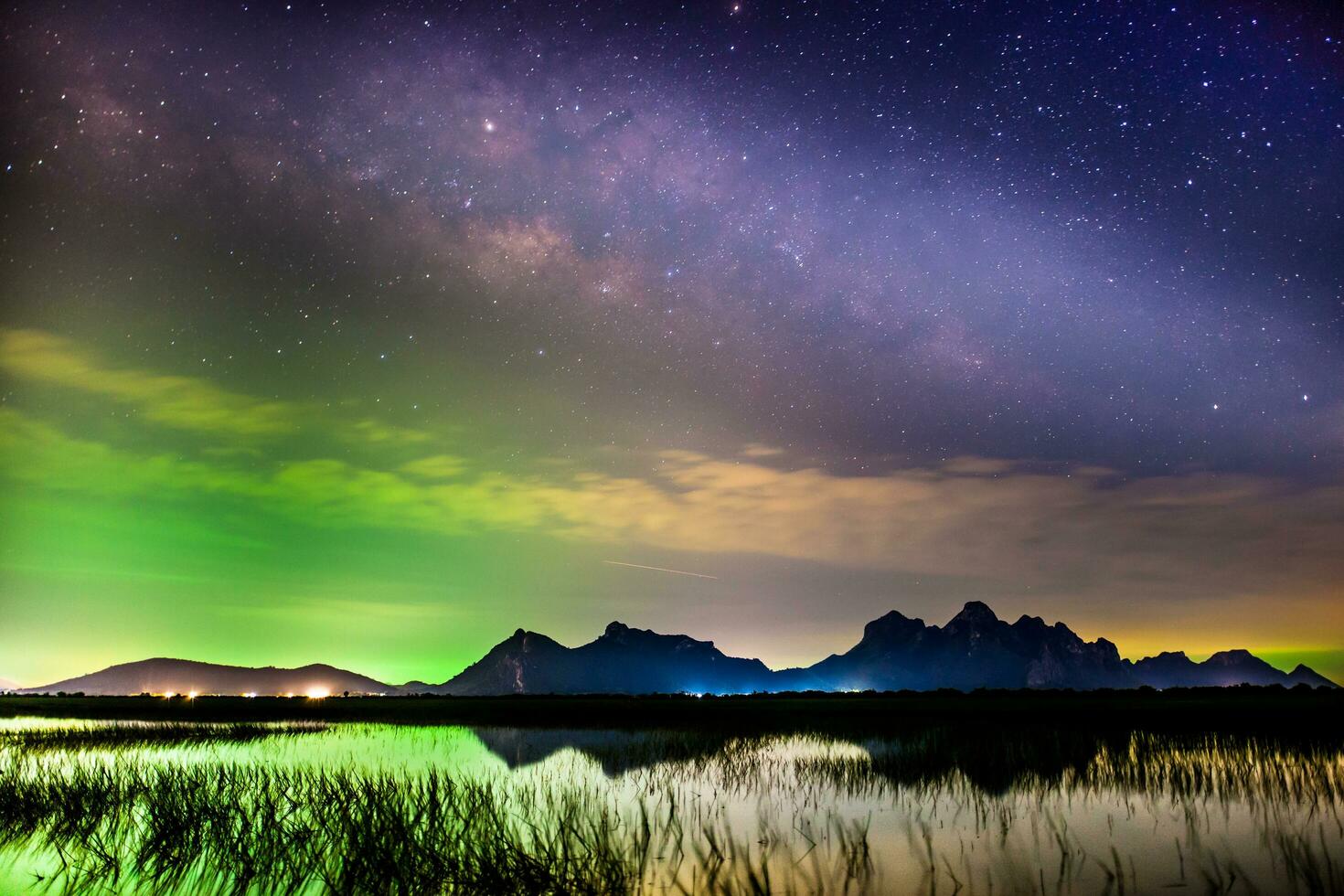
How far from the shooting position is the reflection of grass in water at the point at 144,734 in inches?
1387

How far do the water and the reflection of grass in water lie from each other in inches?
427

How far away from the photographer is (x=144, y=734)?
42.1m

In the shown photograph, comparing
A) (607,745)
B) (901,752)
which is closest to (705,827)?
(901,752)

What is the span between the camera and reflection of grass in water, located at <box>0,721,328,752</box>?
35.2 meters

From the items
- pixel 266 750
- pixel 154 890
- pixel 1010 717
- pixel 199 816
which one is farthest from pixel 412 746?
pixel 1010 717

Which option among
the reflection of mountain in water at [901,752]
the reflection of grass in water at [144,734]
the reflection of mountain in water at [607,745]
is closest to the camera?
the reflection of mountain in water at [901,752]

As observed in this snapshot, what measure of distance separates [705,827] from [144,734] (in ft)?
131

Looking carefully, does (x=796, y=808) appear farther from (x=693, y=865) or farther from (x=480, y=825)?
(x=480, y=825)

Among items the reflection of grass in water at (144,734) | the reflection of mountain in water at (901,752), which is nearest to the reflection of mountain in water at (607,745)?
the reflection of mountain in water at (901,752)

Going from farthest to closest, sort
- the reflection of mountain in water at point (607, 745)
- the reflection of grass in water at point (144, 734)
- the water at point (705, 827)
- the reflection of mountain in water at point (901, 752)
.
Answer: the reflection of grass in water at point (144, 734)
the reflection of mountain in water at point (607, 745)
the reflection of mountain in water at point (901, 752)
the water at point (705, 827)

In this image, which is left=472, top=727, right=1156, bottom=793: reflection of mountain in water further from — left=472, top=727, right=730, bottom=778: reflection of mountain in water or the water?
the water

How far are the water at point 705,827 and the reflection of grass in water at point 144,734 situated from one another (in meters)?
10.8

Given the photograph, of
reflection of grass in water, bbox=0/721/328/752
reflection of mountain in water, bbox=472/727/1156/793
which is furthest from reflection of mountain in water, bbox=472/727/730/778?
reflection of grass in water, bbox=0/721/328/752

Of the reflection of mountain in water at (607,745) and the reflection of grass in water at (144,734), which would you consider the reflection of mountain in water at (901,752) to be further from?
the reflection of grass in water at (144,734)
